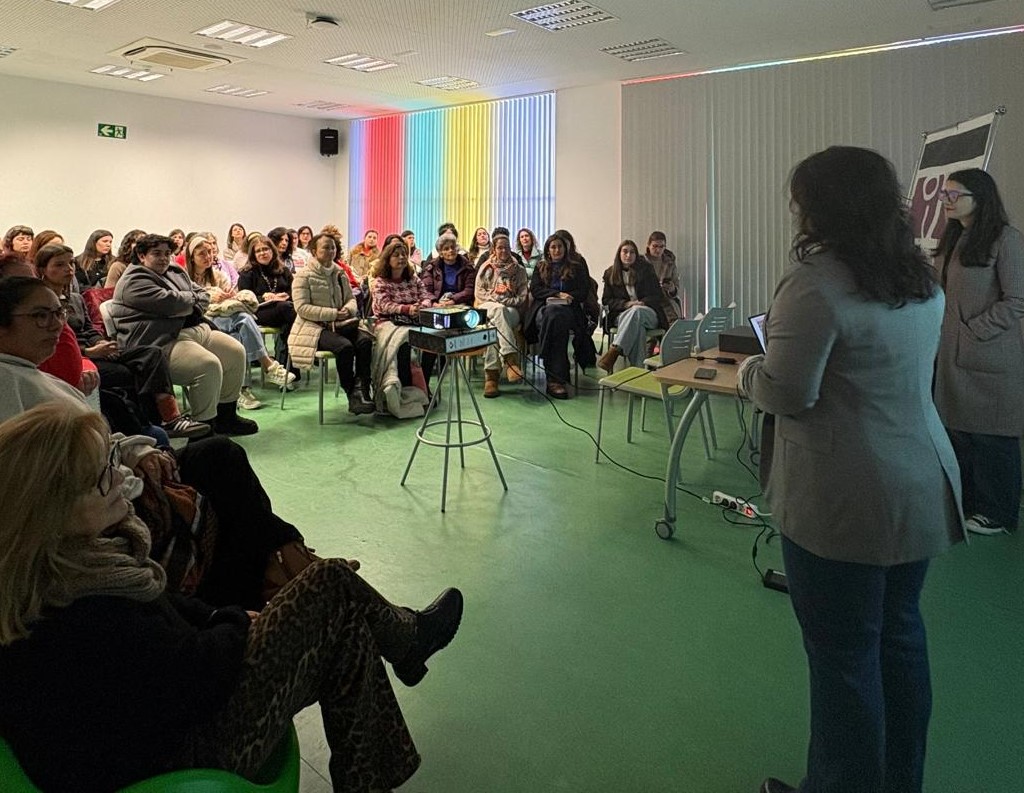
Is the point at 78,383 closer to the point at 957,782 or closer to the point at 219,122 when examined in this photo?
the point at 957,782

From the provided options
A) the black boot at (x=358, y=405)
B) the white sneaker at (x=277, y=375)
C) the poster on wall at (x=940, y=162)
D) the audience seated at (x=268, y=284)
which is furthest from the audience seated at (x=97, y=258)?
the poster on wall at (x=940, y=162)

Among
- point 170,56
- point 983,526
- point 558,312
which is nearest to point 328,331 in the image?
point 558,312

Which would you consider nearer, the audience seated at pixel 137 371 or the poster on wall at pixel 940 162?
the poster on wall at pixel 940 162

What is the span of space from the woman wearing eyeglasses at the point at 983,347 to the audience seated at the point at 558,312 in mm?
3137

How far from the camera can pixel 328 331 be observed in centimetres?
548

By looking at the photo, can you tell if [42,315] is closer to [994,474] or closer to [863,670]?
[863,670]

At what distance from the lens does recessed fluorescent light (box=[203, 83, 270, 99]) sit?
8.50 metres

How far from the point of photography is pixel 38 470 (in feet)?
3.82

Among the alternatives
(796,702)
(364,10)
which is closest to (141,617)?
(796,702)

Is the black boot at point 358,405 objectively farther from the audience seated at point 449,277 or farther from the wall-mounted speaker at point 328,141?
the wall-mounted speaker at point 328,141

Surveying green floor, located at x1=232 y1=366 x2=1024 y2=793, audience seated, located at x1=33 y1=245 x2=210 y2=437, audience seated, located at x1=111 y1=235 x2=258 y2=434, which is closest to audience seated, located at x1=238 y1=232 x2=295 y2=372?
audience seated, located at x1=111 y1=235 x2=258 y2=434

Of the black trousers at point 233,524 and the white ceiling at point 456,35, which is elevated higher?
the white ceiling at point 456,35

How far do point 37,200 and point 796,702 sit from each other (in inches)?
357

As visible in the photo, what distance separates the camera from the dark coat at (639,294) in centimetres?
672
